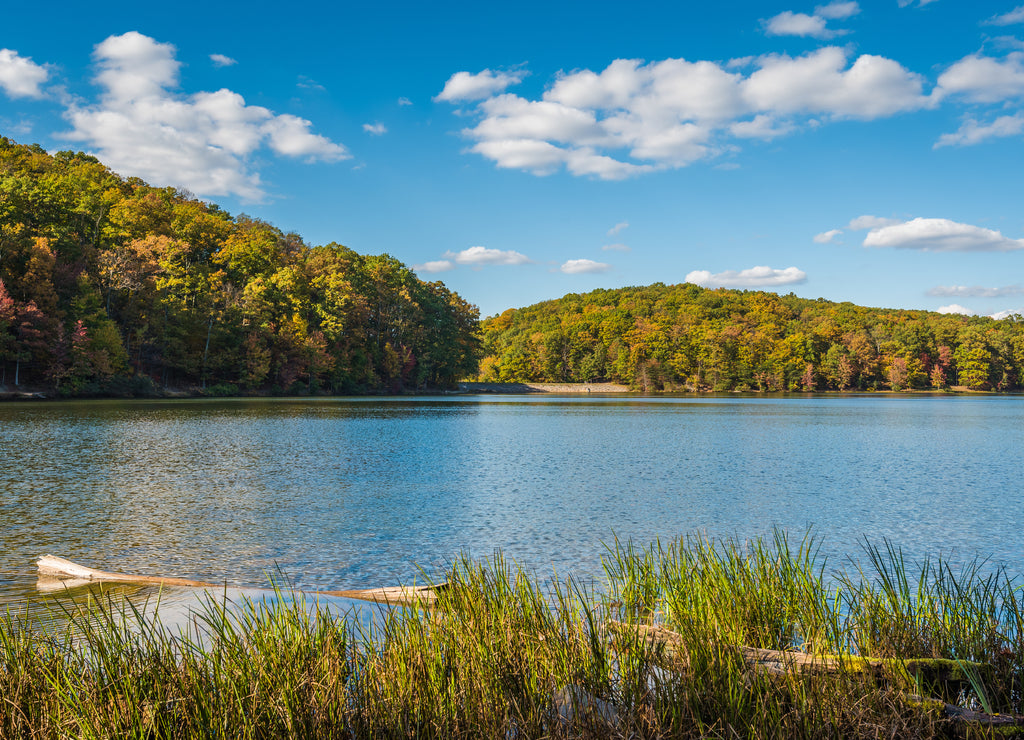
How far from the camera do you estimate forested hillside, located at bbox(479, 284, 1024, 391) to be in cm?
10588

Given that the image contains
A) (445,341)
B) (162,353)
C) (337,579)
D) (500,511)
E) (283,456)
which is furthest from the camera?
(445,341)

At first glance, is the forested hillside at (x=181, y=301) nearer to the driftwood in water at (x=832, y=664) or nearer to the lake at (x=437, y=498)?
the lake at (x=437, y=498)

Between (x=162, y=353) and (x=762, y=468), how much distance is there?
51.7 metres

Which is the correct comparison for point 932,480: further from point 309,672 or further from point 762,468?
point 309,672

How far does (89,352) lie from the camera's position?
1777 inches

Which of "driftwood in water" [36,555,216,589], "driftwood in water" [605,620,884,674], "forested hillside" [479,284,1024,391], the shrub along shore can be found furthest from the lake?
"forested hillside" [479,284,1024,391]

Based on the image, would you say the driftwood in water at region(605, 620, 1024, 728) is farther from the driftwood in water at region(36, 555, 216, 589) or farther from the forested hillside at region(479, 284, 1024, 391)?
the forested hillside at region(479, 284, 1024, 391)

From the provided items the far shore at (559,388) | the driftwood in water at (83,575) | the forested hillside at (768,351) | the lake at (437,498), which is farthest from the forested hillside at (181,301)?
the driftwood in water at (83,575)

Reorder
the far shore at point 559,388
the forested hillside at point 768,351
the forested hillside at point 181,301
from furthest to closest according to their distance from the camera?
1. the forested hillside at point 768,351
2. the far shore at point 559,388
3. the forested hillside at point 181,301

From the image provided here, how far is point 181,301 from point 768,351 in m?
84.9

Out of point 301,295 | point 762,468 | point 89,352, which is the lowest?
point 762,468

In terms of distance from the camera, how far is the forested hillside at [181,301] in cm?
4400

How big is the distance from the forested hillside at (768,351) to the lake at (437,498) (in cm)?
8124

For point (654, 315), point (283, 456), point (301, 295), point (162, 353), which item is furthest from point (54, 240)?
point (654, 315)
